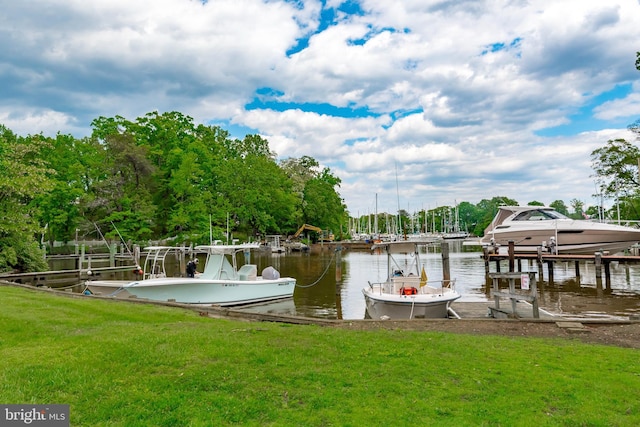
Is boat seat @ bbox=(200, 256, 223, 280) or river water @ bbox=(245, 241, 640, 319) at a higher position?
boat seat @ bbox=(200, 256, 223, 280)

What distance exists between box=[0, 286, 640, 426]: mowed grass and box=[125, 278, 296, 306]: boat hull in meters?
10.6

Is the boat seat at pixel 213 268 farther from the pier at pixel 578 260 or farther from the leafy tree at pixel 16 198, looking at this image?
the pier at pixel 578 260

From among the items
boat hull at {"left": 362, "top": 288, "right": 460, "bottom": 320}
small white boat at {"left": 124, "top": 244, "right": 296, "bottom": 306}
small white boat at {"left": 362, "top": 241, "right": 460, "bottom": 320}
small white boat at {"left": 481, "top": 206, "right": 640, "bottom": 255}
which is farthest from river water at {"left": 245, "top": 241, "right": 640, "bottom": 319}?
small white boat at {"left": 481, "top": 206, "right": 640, "bottom": 255}

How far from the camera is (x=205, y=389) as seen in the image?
6.32 metres

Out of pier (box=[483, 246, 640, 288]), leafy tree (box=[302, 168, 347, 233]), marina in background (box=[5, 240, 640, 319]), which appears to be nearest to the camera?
marina in background (box=[5, 240, 640, 319])

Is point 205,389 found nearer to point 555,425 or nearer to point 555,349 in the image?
point 555,425

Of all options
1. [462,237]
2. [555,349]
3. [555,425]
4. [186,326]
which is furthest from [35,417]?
[462,237]

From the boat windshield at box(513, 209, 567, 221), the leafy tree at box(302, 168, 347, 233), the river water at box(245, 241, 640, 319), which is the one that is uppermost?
the leafy tree at box(302, 168, 347, 233)

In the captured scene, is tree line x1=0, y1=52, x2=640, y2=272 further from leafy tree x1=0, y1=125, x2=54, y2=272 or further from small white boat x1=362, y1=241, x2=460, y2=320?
small white boat x1=362, y1=241, x2=460, y2=320

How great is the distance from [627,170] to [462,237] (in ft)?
305

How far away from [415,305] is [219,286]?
9801 mm

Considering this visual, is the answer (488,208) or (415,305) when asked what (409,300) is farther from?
(488,208)

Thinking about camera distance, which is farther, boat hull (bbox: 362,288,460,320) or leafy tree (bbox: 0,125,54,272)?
leafy tree (bbox: 0,125,54,272)

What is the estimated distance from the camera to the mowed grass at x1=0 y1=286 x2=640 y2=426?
565 centimetres
